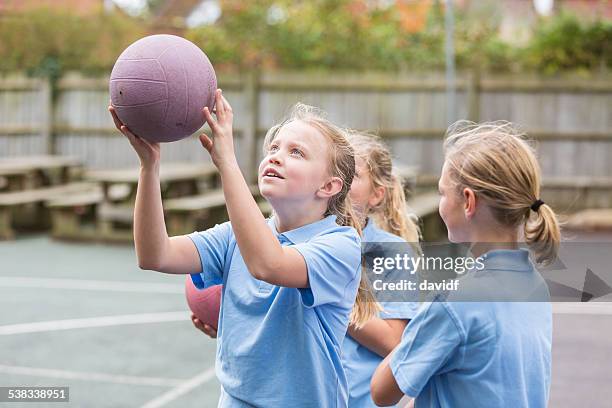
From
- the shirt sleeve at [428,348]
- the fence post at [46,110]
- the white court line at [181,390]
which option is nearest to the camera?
the shirt sleeve at [428,348]

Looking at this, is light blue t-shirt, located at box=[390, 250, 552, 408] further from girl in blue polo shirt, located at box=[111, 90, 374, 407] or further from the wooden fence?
the wooden fence

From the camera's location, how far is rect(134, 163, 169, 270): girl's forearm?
7.72 feet

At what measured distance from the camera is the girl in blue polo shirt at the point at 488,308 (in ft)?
7.13

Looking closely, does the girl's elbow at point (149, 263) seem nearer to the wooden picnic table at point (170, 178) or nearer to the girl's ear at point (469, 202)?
the girl's ear at point (469, 202)

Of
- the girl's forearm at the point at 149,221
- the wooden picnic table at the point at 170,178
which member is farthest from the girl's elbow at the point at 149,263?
the wooden picnic table at the point at 170,178

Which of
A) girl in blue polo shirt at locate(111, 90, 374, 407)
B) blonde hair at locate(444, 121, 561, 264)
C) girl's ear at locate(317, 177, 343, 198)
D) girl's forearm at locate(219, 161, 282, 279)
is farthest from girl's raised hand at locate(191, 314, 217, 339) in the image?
blonde hair at locate(444, 121, 561, 264)

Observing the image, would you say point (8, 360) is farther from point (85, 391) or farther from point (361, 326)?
point (361, 326)

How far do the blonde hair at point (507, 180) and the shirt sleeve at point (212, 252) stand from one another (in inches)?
26.2

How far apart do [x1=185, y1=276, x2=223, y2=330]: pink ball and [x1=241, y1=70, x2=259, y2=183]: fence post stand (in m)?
10.8

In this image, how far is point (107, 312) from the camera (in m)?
7.47

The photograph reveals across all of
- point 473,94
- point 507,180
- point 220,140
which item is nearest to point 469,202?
point 507,180

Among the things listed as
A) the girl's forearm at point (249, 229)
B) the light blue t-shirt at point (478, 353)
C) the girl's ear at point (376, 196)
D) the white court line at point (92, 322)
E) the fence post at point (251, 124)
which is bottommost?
the white court line at point (92, 322)

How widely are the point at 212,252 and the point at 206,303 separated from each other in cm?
52

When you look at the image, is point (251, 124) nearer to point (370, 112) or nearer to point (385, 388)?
point (370, 112)
